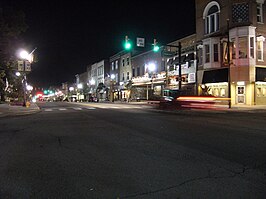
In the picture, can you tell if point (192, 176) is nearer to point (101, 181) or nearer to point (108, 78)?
point (101, 181)

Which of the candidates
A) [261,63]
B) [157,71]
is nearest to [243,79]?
[261,63]

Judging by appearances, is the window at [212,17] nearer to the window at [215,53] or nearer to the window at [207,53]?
the window at [207,53]

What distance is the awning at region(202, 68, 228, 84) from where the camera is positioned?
101 feet

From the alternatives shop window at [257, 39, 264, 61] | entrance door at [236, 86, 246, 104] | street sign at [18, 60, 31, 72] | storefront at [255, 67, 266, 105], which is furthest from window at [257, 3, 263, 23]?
street sign at [18, 60, 31, 72]

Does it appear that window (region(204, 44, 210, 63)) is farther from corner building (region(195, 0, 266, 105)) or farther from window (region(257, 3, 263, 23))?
window (region(257, 3, 263, 23))

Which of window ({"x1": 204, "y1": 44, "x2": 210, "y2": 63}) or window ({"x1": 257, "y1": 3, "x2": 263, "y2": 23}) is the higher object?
window ({"x1": 257, "y1": 3, "x2": 263, "y2": 23})

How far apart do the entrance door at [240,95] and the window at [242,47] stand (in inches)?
142

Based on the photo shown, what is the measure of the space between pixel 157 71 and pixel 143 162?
135ft

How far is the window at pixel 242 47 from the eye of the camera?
29.0 meters

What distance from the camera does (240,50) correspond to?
2939 cm

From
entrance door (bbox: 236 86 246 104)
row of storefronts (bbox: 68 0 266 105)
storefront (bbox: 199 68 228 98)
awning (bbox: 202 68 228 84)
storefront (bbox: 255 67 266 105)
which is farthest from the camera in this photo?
storefront (bbox: 199 68 228 98)

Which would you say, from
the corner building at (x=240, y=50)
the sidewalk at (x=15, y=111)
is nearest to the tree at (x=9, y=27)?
the sidewalk at (x=15, y=111)

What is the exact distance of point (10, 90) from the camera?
53250mm

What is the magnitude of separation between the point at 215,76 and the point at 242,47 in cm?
456
